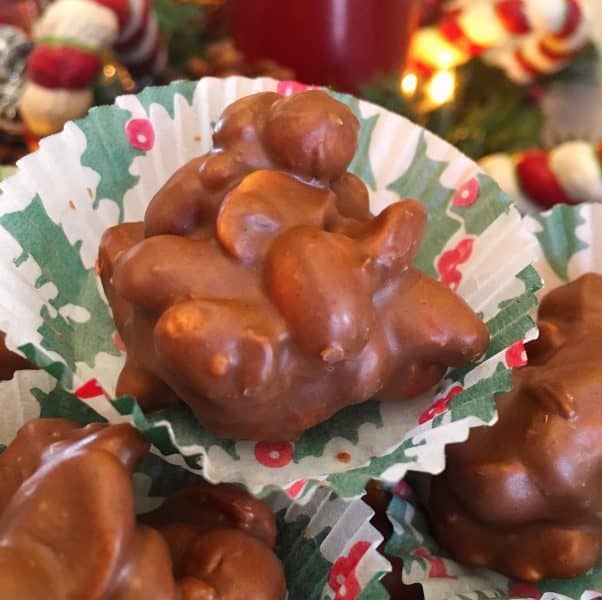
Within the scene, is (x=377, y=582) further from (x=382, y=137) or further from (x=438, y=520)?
(x=382, y=137)

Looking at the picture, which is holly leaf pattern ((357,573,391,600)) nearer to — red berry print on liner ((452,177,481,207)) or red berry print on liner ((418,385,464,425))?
red berry print on liner ((418,385,464,425))

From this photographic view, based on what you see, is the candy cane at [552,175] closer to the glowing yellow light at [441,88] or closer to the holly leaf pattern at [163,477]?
the glowing yellow light at [441,88]

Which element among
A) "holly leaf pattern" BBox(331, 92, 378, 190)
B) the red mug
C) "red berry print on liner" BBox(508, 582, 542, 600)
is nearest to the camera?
"red berry print on liner" BBox(508, 582, 542, 600)

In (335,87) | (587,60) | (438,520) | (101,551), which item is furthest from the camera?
(587,60)

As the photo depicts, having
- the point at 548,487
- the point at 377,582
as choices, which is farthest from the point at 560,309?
the point at 377,582

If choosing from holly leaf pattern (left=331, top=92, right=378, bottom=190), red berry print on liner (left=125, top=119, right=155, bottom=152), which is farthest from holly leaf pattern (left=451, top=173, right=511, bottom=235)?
red berry print on liner (left=125, top=119, right=155, bottom=152)

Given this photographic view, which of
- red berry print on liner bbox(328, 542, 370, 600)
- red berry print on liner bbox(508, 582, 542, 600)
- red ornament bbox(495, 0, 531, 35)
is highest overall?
red ornament bbox(495, 0, 531, 35)

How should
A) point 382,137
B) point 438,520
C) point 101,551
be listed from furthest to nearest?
point 382,137
point 438,520
point 101,551
